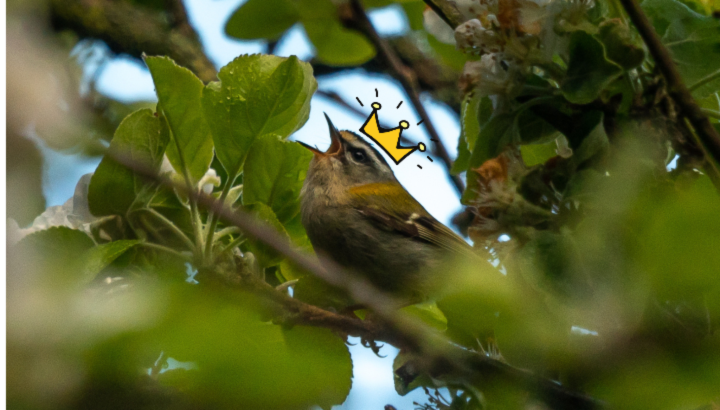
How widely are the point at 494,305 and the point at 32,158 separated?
506 mm

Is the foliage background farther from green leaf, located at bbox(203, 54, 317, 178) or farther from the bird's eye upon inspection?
the bird's eye

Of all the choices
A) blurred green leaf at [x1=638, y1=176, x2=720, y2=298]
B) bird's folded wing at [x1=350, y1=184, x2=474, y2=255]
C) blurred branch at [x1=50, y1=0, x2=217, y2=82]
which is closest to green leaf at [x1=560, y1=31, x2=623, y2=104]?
blurred green leaf at [x1=638, y1=176, x2=720, y2=298]

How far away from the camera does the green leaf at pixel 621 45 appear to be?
524mm

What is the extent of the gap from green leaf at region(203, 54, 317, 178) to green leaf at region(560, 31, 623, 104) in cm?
28

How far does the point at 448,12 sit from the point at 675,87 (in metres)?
0.26

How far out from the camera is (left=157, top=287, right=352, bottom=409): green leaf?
30 centimetres

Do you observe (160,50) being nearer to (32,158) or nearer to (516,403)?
(32,158)

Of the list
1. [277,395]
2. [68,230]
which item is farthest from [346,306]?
[277,395]

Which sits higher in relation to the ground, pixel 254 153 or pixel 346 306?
pixel 254 153

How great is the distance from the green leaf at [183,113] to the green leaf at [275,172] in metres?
0.05

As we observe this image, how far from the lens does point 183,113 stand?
0.69 meters

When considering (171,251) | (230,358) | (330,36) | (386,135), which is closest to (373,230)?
(330,36)

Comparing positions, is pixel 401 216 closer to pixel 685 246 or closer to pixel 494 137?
pixel 494 137

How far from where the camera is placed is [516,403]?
0.38m
